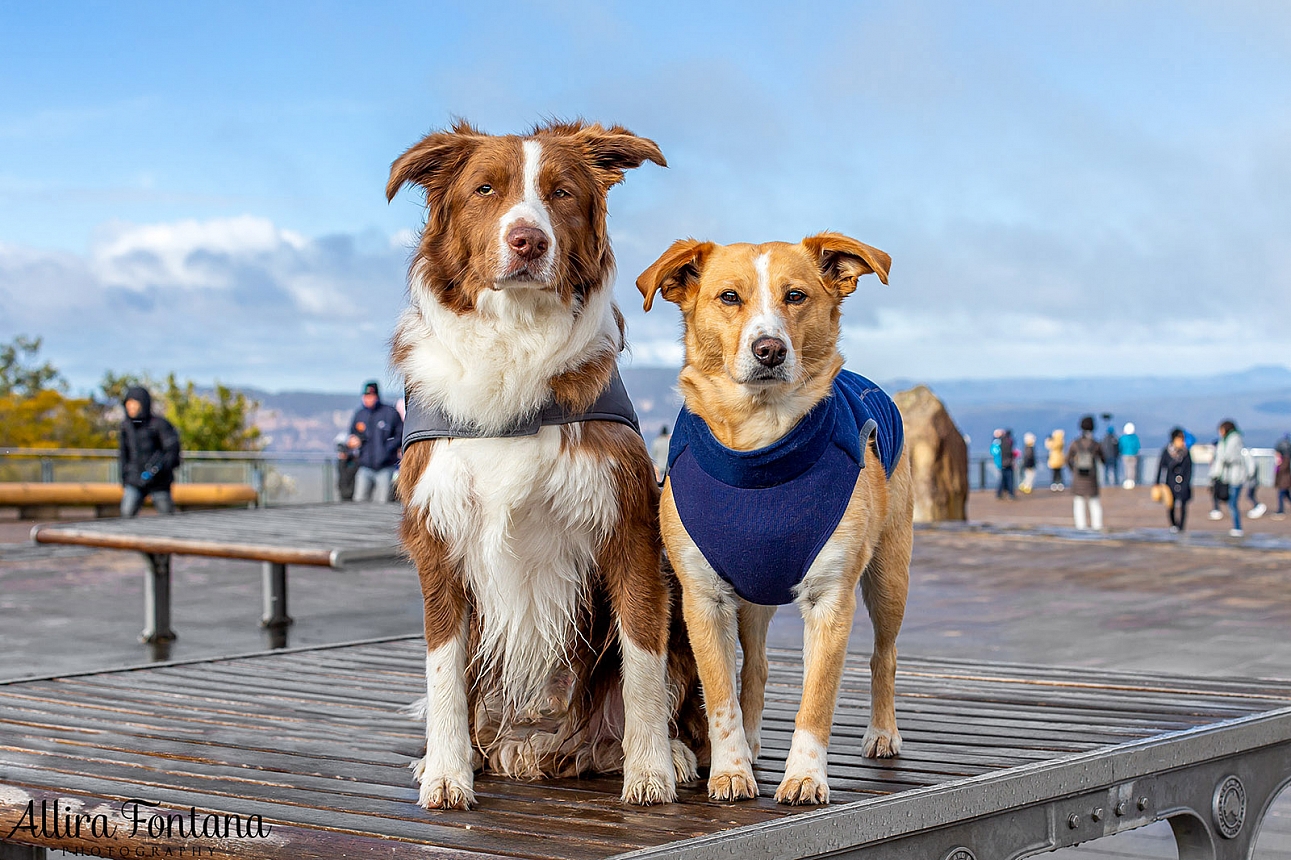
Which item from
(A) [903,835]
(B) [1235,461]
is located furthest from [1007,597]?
(B) [1235,461]

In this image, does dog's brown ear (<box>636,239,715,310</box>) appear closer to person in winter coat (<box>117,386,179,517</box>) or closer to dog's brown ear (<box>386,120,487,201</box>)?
dog's brown ear (<box>386,120,487,201</box>)

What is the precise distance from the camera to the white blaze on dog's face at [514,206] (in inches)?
125

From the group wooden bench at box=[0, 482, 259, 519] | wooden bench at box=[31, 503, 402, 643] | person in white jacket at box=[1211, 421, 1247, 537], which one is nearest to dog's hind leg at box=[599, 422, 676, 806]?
wooden bench at box=[31, 503, 402, 643]

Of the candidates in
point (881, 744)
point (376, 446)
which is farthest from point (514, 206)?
point (376, 446)

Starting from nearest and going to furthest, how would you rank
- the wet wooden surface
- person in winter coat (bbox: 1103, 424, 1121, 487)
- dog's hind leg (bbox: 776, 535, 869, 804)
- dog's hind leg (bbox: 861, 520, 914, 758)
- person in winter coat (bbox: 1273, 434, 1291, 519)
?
dog's hind leg (bbox: 776, 535, 869, 804) < dog's hind leg (bbox: 861, 520, 914, 758) < the wet wooden surface < person in winter coat (bbox: 1273, 434, 1291, 519) < person in winter coat (bbox: 1103, 424, 1121, 487)

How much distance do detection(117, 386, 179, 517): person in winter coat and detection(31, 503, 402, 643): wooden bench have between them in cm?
258

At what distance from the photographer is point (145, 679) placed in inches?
215

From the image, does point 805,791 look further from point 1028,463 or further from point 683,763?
point 1028,463

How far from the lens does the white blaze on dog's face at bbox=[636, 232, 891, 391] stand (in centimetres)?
323

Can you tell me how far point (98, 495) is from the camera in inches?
838

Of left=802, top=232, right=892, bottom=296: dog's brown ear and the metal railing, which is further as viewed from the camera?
the metal railing

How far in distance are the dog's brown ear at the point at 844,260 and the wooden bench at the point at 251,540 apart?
5.16m

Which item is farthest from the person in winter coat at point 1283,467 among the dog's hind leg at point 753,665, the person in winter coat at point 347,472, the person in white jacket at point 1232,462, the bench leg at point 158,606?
the dog's hind leg at point 753,665

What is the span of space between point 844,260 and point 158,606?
773 cm
